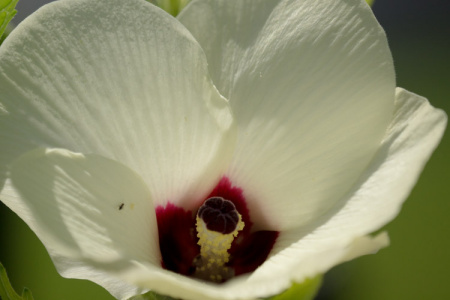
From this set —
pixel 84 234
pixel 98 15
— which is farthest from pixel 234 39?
pixel 84 234

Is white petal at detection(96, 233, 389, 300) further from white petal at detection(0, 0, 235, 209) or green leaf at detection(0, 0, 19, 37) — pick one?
green leaf at detection(0, 0, 19, 37)

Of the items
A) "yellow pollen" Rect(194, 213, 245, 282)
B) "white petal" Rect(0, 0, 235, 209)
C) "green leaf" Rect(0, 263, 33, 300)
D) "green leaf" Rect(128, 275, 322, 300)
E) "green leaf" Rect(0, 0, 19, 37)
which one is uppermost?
"green leaf" Rect(0, 0, 19, 37)

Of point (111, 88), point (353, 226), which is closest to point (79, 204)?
point (111, 88)

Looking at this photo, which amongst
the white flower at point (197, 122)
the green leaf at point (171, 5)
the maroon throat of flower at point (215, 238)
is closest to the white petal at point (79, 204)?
the white flower at point (197, 122)

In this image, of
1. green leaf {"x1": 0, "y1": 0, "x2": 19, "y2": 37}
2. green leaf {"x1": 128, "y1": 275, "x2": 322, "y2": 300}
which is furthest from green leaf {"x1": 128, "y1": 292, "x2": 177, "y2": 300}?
green leaf {"x1": 0, "y1": 0, "x2": 19, "y2": 37}

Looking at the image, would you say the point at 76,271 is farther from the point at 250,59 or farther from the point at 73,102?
the point at 250,59

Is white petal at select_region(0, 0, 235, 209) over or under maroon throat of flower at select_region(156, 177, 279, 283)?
over
